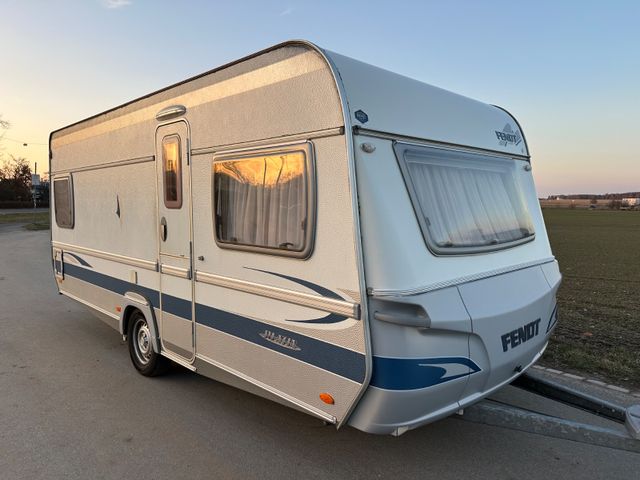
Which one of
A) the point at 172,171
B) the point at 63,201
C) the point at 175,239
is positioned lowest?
the point at 175,239

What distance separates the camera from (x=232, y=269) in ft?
12.1

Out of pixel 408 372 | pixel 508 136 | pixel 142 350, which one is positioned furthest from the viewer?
pixel 142 350

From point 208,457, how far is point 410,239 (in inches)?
83.7

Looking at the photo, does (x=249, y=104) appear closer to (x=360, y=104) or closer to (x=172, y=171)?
(x=360, y=104)

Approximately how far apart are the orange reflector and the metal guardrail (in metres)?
0.93

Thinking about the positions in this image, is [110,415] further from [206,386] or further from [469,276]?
[469,276]

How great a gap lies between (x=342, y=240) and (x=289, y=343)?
0.85 m

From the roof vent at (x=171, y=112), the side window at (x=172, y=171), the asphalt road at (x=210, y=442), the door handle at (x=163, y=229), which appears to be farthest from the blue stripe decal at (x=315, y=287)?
the roof vent at (x=171, y=112)

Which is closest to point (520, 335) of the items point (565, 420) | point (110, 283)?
point (565, 420)

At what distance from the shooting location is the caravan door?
4.21 metres

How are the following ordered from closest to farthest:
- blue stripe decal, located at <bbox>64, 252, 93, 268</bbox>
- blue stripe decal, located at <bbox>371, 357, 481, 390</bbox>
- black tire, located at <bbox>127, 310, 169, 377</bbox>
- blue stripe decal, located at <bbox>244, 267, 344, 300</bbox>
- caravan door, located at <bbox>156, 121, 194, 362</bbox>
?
1. blue stripe decal, located at <bbox>371, 357, 481, 390</bbox>
2. blue stripe decal, located at <bbox>244, 267, 344, 300</bbox>
3. caravan door, located at <bbox>156, 121, 194, 362</bbox>
4. black tire, located at <bbox>127, 310, 169, 377</bbox>
5. blue stripe decal, located at <bbox>64, 252, 93, 268</bbox>

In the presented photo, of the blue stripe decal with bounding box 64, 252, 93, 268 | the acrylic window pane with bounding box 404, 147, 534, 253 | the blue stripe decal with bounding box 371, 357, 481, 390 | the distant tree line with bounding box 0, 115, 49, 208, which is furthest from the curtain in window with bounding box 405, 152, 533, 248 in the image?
the distant tree line with bounding box 0, 115, 49, 208

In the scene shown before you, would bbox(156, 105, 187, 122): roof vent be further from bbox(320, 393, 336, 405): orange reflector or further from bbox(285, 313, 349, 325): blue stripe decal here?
bbox(320, 393, 336, 405): orange reflector

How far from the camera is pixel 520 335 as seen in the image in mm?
3316
